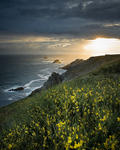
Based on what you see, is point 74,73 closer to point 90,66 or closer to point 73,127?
point 90,66

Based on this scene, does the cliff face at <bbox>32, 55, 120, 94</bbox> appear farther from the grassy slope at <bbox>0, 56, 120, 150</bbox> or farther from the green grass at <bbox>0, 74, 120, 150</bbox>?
the green grass at <bbox>0, 74, 120, 150</bbox>

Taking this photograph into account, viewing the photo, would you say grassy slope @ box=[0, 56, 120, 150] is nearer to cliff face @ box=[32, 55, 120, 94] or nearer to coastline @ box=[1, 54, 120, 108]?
cliff face @ box=[32, 55, 120, 94]

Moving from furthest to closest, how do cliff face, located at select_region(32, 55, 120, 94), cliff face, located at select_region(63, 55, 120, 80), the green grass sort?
cliff face, located at select_region(63, 55, 120, 80), cliff face, located at select_region(32, 55, 120, 94), the green grass

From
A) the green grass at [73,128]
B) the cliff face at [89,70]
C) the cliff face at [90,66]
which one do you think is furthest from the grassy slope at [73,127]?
the cliff face at [90,66]

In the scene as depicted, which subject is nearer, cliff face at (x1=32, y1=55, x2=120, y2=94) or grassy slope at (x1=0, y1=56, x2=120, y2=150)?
grassy slope at (x1=0, y1=56, x2=120, y2=150)

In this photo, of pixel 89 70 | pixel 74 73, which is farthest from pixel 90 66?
pixel 89 70

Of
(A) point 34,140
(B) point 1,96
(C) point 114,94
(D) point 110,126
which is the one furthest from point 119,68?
(B) point 1,96

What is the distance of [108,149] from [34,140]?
2087mm

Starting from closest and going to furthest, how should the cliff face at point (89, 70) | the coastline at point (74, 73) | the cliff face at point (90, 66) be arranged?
the cliff face at point (89, 70)
the coastline at point (74, 73)
the cliff face at point (90, 66)

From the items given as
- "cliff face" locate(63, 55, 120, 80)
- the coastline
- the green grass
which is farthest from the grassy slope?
"cliff face" locate(63, 55, 120, 80)

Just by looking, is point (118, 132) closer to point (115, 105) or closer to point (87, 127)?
point (87, 127)

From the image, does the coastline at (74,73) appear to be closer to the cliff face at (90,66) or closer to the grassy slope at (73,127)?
the cliff face at (90,66)

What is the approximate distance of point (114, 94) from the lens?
14.8ft

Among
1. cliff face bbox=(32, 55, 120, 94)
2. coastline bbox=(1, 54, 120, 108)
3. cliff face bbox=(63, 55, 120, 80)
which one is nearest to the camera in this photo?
cliff face bbox=(32, 55, 120, 94)
